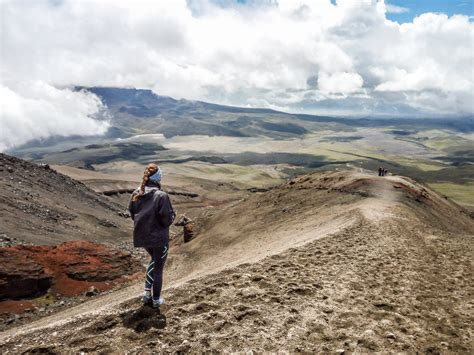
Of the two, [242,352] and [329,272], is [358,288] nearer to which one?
[329,272]

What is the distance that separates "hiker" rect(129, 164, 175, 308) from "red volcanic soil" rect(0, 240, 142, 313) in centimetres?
1998

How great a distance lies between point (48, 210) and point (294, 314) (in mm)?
53505

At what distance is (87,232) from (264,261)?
46893 mm

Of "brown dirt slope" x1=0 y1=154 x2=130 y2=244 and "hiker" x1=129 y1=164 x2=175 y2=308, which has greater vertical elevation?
"hiker" x1=129 y1=164 x2=175 y2=308

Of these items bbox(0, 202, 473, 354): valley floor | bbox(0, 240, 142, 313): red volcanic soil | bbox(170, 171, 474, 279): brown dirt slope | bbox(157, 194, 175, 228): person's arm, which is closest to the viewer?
bbox(0, 202, 473, 354): valley floor

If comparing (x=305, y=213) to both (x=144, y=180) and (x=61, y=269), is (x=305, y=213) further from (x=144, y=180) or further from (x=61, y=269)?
(x=144, y=180)

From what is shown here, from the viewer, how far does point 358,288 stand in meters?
13.2

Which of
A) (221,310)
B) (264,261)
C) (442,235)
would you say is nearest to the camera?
(221,310)

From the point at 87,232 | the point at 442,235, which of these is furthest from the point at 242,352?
the point at 87,232

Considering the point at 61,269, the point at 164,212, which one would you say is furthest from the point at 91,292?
the point at 164,212

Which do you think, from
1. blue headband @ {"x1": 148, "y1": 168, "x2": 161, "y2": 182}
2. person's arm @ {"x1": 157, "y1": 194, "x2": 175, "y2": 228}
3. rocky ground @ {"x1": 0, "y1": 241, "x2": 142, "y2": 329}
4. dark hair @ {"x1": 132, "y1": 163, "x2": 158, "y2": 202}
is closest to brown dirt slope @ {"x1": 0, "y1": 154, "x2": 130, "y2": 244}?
rocky ground @ {"x1": 0, "y1": 241, "x2": 142, "y2": 329}

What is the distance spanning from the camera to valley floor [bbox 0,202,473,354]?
31.6 feet

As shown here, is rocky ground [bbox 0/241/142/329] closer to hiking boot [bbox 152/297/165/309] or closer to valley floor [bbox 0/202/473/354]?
valley floor [bbox 0/202/473/354]

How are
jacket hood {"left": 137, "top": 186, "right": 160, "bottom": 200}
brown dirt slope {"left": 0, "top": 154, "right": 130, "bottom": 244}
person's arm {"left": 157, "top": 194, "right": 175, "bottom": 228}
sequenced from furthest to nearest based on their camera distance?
1. brown dirt slope {"left": 0, "top": 154, "right": 130, "bottom": 244}
2. jacket hood {"left": 137, "top": 186, "right": 160, "bottom": 200}
3. person's arm {"left": 157, "top": 194, "right": 175, "bottom": 228}
